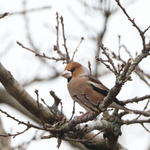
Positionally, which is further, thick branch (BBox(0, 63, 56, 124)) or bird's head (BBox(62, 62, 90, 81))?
bird's head (BBox(62, 62, 90, 81))

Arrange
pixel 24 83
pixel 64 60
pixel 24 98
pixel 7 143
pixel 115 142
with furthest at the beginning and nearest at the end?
pixel 24 83 → pixel 64 60 → pixel 7 143 → pixel 115 142 → pixel 24 98

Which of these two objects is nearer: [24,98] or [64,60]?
[24,98]

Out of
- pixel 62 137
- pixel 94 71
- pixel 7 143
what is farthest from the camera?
pixel 94 71

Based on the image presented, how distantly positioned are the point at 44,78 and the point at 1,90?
5.09 feet

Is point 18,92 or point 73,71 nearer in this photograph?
point 18,92

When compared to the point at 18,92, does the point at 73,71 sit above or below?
above

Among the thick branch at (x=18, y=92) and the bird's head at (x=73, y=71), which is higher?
the bird's head at (x=73, y=71)

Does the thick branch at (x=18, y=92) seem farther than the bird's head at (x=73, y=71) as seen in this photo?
No

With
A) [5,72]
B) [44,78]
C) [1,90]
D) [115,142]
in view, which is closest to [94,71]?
[44,78]

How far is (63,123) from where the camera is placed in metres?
3.02

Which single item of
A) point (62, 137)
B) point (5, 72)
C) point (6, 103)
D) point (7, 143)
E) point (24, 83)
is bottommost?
point (62, 137)

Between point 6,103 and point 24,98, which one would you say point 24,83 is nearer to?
point 6,103

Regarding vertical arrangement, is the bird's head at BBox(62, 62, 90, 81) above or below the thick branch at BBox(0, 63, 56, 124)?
above

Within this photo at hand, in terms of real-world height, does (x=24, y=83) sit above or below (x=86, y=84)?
above
